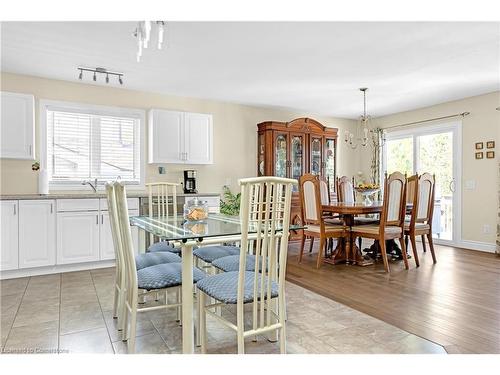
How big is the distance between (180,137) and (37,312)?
9.58ft

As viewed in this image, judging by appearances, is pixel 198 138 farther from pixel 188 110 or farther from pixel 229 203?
pixel 229 203

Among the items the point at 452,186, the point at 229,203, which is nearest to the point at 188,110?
the point at 229,203

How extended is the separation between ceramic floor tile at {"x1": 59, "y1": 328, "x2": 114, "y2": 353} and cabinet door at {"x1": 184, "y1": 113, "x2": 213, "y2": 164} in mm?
3044

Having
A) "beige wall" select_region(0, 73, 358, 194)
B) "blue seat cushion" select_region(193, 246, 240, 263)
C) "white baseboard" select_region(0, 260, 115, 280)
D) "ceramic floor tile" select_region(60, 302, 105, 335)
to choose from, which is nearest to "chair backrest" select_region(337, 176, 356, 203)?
"beige wall" select_region(0, 73, 358, 194)

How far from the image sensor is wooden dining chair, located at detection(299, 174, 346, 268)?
419 cm

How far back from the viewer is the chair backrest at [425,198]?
4520 millimetres

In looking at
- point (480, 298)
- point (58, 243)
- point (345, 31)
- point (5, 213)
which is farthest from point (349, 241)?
point (5, 213)

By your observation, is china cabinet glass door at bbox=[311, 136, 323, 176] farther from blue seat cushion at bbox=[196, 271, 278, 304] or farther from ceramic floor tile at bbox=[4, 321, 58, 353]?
ceramic floor tile at bbox=[4, 321, 58, 353]

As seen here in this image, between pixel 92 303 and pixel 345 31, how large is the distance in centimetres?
321

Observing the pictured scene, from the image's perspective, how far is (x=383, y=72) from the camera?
4.17 metres

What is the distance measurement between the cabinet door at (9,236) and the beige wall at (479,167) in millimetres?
6164

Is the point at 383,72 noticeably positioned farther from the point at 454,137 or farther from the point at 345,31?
the point at 454,137

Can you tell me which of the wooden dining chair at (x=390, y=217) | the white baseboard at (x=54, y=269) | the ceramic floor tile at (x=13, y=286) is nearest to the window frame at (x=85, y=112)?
the white baseboard at (x=54, y=269)

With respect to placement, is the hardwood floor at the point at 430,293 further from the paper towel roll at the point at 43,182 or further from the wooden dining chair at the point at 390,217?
the paper towel roll at the point at 43,182
